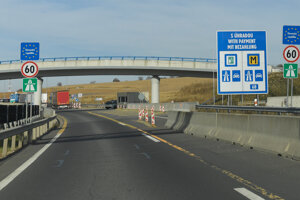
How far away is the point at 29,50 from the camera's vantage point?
16.4m

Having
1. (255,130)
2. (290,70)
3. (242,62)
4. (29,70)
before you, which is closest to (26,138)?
(29,70)

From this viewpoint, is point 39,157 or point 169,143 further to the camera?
point 169,143

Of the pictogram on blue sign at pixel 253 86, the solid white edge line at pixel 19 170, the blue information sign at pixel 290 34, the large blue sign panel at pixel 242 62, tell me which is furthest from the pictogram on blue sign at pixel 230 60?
the solid white edge line at pixel 19 170

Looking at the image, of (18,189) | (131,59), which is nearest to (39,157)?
(18,189)

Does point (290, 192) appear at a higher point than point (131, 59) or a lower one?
lower

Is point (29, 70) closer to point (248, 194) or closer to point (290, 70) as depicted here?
point (290, 70)

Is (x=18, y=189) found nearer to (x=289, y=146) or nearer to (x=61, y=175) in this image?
(x=61, y=175)

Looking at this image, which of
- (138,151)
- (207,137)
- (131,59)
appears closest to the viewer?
(138,151)

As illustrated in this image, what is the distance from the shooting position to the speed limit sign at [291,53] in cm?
1403

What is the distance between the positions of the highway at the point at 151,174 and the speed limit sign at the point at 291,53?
15.5 feet

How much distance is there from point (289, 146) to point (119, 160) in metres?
4.20

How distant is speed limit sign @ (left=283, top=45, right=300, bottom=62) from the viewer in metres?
14.0

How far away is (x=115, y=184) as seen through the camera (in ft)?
22.1

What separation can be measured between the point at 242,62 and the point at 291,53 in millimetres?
2855
